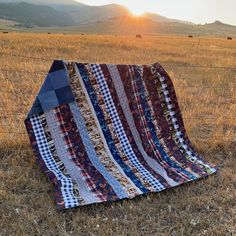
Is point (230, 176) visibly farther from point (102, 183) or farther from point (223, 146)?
point (102, 183)

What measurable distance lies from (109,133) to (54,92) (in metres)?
0.80

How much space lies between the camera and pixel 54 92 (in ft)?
14.8

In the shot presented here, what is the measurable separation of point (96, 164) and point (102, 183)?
0.35 meters

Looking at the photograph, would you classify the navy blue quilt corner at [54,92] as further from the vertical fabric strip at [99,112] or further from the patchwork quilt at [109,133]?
the vertical fabric strip at [99,112]

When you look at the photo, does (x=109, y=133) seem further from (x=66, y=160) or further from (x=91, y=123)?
(x=66, y=160)

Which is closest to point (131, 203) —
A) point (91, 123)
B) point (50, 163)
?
point (50, 163)

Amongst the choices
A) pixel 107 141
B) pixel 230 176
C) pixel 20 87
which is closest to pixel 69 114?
pixel 107 141

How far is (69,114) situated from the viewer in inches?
179

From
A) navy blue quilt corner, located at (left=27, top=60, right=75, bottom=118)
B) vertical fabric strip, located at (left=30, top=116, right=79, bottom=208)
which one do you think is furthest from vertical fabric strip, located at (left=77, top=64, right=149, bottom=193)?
vertical fabric strip, located at (left=30, top=116, right=79, bottom=208)

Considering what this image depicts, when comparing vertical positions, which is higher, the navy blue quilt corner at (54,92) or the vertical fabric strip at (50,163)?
the navy blue quilt corner at (54,92)

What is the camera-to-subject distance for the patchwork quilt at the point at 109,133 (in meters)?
4.20

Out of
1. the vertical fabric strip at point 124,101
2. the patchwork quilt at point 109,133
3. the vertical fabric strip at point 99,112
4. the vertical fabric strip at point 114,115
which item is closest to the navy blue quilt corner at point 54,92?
the patchwork quilt at point 109,133

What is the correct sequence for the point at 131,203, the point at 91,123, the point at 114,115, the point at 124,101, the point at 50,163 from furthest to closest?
1. the point at 124,101
2. the point at 114,115
3. the point at 91,123
4. the point at 50,163
5. the point at 131,203

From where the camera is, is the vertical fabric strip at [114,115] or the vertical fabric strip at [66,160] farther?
the vertical fabric strip at [114,115]
